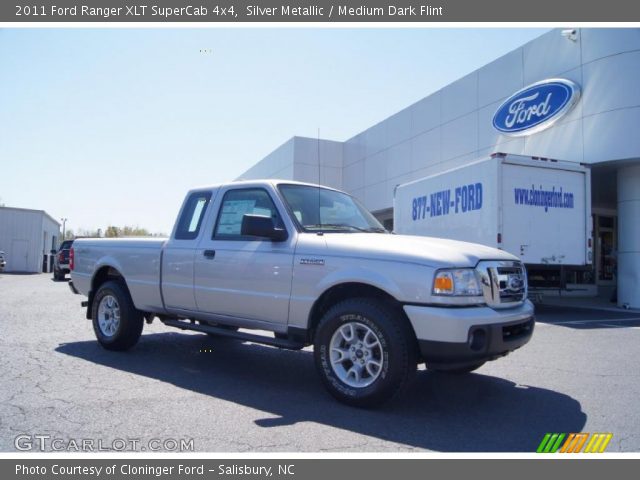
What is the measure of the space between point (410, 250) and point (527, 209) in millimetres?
7943

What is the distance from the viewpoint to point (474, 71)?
18047 mm

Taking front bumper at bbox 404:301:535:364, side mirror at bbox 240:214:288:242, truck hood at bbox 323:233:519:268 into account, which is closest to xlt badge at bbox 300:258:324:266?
truck hood at bbox 323:233:519:268

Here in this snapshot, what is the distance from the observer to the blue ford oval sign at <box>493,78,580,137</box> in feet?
46.4

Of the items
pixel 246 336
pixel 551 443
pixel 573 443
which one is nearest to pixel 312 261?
pixel 246 336

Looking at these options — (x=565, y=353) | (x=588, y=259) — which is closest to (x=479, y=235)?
(x=588, y=259)

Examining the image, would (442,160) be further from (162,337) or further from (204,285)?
(204,285)

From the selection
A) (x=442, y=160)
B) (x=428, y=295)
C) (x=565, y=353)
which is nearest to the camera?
(x=428, y=295)

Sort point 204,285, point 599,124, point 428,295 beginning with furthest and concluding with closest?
point 599,124 < point 204,285 < point 428,295

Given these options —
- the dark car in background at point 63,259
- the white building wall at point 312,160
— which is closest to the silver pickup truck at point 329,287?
the dark car in background at point 63,259

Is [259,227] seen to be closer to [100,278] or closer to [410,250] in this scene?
[410,250]

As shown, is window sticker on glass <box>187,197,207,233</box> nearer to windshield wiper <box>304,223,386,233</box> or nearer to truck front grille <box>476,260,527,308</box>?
windshield wiper <box>304,223,386,233</box>

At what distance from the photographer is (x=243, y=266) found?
16.7ft

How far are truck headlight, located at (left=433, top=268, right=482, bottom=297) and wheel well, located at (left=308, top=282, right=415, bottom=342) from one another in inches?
14.6
